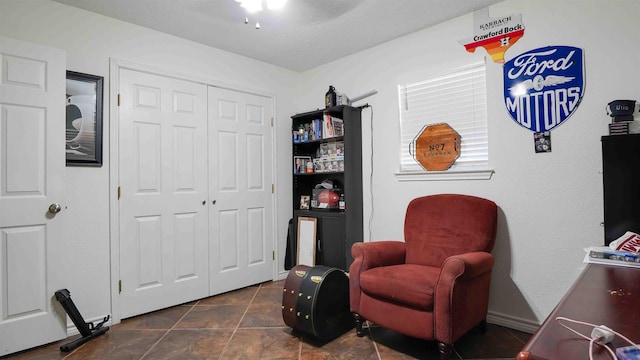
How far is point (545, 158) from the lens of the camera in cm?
234

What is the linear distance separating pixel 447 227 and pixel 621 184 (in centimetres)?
103

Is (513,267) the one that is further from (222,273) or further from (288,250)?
(222,273)

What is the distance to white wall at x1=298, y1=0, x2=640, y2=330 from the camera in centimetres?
212

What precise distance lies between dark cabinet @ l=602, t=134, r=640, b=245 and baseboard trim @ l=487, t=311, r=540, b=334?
88cm

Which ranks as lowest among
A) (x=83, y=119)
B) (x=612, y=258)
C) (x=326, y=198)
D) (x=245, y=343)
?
(x=245, y=343)

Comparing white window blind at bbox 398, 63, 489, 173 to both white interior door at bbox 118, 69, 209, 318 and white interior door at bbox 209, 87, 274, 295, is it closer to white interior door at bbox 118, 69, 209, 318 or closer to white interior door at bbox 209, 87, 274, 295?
white interior door at bbox 209, 87, 274, 295

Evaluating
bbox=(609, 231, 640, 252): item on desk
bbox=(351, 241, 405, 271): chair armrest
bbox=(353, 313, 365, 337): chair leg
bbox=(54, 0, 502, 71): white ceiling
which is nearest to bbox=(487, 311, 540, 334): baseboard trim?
bbox=(351, 241, 405, 271): chair armrest

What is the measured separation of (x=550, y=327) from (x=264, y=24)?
112 inches

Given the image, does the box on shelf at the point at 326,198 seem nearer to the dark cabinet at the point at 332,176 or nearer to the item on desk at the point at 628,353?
the dark cabinet at the point at 332,176

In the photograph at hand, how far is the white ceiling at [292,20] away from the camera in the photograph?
2508mm

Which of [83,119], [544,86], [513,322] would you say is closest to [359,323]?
[513,322]

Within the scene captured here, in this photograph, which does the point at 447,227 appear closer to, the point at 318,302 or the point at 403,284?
the point at 403,284

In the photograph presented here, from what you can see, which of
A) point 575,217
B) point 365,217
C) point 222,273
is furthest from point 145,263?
point 575,217

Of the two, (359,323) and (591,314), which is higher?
(591,314)
